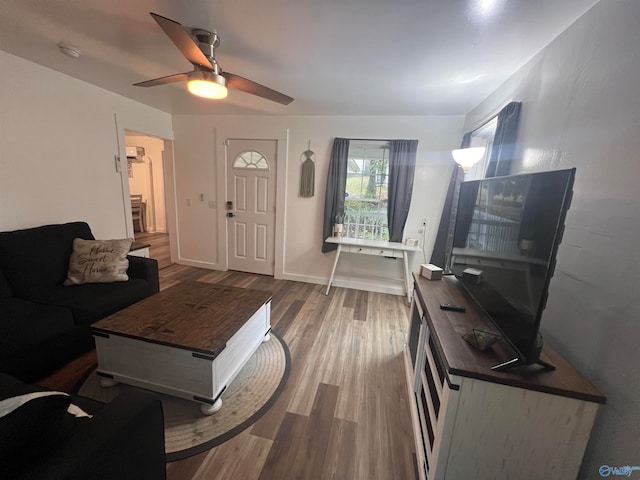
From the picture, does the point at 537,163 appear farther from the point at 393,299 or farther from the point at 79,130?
the point at 79,130

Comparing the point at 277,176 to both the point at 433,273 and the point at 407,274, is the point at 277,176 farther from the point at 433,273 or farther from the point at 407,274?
the point at 433,273

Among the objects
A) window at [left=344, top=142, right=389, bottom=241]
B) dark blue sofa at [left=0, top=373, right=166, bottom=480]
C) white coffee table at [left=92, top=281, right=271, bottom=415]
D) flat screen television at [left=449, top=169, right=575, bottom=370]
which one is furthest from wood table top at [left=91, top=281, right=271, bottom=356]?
Answer: window at [left=344, top=142, right=389, bottom=241]

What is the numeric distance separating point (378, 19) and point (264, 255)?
3.11 metres

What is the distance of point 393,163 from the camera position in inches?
127

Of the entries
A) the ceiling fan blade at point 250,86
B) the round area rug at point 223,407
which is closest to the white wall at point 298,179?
the ceiling fan blade at point 250,86

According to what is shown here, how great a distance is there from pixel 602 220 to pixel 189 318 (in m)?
2.18

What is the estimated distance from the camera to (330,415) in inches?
62.0

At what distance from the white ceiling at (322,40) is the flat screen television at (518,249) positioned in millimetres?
883

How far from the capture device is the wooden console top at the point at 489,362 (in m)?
0.92

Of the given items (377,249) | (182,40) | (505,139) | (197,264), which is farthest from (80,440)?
(197,264)

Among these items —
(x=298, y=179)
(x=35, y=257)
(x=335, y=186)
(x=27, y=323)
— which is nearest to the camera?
(x=27, y=323)

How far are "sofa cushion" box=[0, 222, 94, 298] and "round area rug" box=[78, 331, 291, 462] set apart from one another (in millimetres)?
961

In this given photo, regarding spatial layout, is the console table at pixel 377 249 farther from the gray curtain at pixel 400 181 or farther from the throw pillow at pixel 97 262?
the throw pillow at pixel 97 262

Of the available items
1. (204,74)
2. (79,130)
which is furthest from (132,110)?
(204,74)
